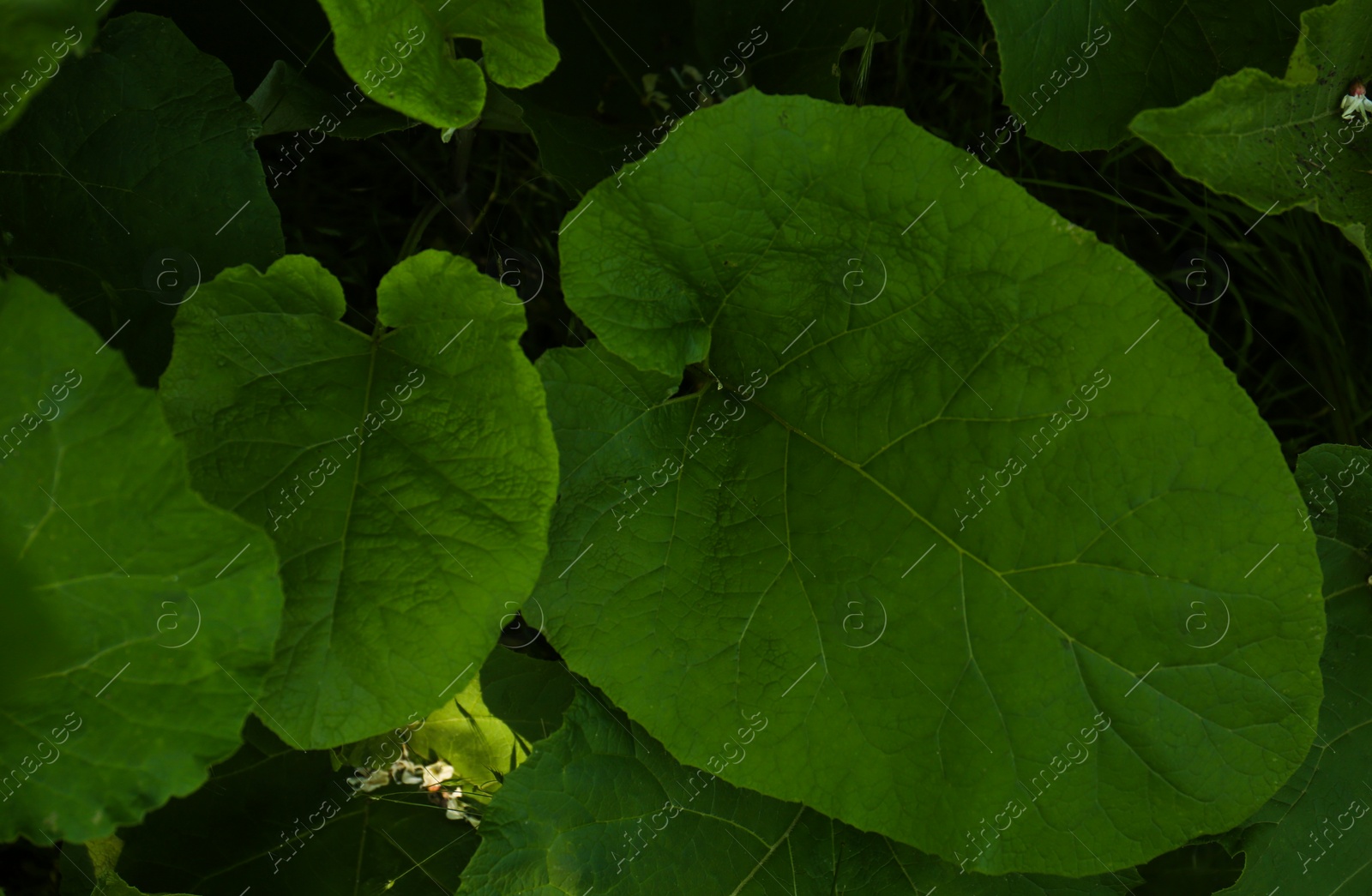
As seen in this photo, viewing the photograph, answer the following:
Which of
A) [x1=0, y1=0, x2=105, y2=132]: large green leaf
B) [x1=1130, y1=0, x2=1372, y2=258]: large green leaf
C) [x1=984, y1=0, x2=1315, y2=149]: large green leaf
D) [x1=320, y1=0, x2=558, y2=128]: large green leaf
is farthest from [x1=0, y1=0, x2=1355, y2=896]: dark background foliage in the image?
[x1=0, y1=0, x2=105, y2=132]: large green leaf

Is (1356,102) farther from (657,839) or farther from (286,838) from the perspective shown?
(286,838)

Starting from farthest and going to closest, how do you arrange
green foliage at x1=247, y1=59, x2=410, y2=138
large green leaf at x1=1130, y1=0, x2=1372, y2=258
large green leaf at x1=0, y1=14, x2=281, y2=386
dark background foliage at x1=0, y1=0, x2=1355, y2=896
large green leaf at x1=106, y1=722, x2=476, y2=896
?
dark background foliage at x1=0, y1=0, x2=1355, y2=896 → large green leaf at x1=106, y1=722, x2=476, y2=896 → green foliage at x1=247, y1=59, x2=410, y2=138 → large green leaf at x1=0, y1=14, x2=281, y2=386 → large green leaf at x1=1130, y1=0, x2=1372, y2=258

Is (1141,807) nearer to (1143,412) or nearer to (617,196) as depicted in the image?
(1143,412)

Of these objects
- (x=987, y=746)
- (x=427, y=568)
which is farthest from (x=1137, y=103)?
(x=427, y=568)

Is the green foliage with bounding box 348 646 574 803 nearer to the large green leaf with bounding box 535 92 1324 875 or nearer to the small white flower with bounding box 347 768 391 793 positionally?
the small white flower with bounding box 347 768 391 793

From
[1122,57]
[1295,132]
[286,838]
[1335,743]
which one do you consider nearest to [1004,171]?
[1122,57]

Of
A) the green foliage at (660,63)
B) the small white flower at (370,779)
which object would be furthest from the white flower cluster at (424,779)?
the green foliage at (660,63)

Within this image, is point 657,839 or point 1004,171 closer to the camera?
point 657,839
